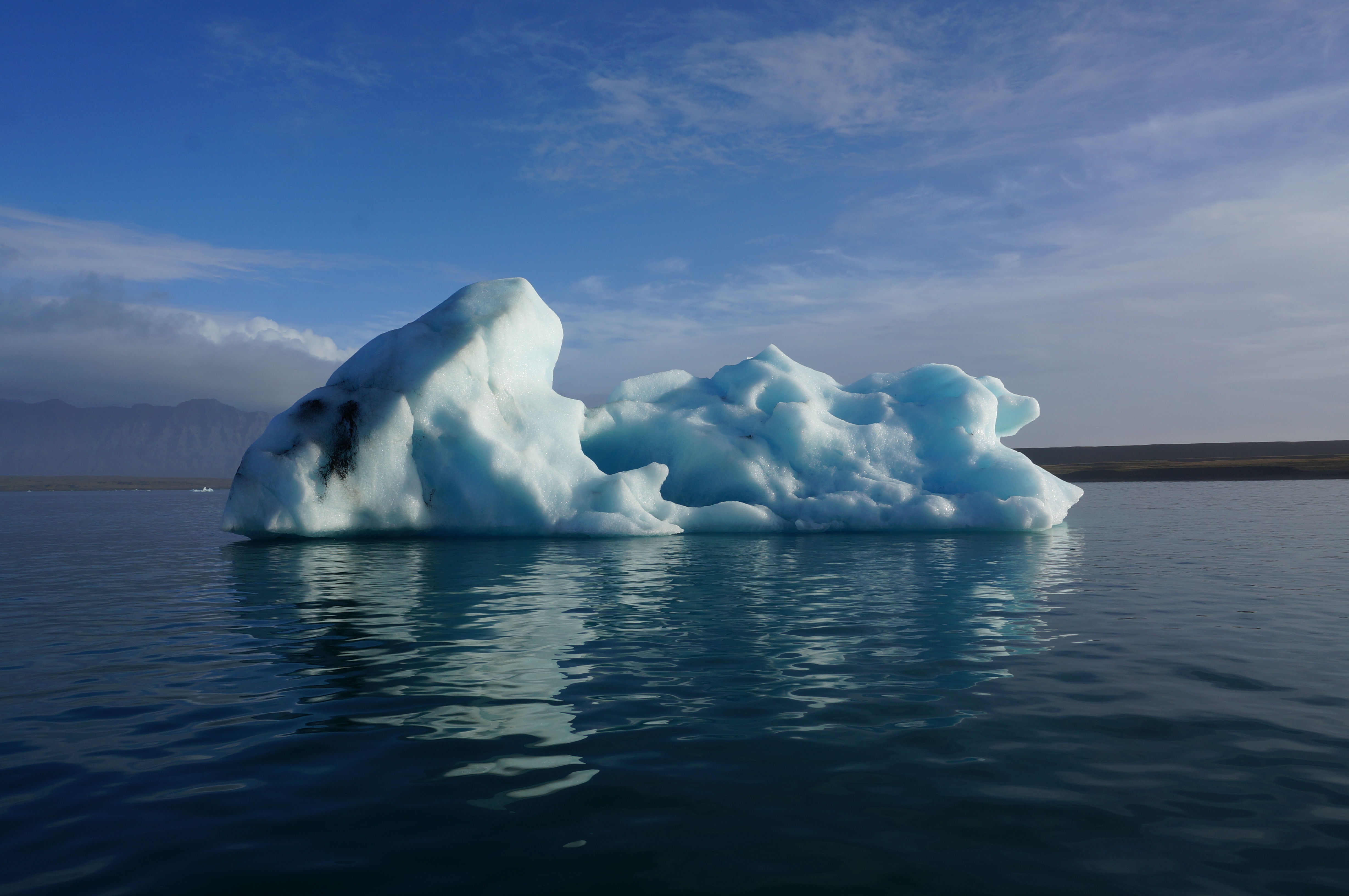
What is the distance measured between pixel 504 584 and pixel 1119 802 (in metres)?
8.39

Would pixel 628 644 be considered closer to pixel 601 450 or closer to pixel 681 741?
pixel 681 741

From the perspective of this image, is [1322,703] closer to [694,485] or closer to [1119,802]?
[1119,802]

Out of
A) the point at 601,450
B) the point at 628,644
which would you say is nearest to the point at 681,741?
the point at 628,644

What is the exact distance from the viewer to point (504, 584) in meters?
10.8

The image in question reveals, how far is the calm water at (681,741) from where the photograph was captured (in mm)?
3041

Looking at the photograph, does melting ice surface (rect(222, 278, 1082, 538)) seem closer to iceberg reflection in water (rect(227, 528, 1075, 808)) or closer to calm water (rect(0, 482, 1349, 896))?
iceberg reflection in water (rect(227, 528, 1075, 808))

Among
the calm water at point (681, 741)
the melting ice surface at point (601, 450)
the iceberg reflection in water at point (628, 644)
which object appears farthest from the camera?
the melting ice surface at point (601, 450)

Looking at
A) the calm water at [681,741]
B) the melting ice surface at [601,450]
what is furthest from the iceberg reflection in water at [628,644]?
the melting ice surface at [601,450]

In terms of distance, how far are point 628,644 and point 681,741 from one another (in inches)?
102

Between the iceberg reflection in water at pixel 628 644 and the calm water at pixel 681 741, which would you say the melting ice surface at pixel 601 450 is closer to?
the iceberg reflection in water at pixel 628 644

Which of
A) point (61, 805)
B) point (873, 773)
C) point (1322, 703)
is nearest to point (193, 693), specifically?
point (61, 805)

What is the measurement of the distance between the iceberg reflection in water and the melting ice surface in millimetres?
3474

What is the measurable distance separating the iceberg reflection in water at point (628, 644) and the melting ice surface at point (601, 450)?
11.4 feet

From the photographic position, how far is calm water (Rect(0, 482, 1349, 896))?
304cm
